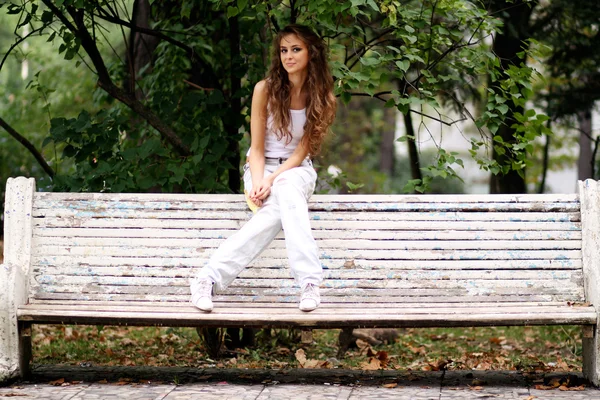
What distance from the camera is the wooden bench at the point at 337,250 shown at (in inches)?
194

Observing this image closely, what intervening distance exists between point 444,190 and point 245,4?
20181 millimetres

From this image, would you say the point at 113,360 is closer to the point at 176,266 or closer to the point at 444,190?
the point at 176,266

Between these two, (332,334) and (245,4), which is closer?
(245,4)

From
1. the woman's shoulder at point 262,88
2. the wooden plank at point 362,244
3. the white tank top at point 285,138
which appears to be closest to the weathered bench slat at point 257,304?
the wooden plank at point 362,244

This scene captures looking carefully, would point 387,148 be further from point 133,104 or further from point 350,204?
point 350,204

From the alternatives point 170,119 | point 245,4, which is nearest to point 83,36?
point 170,119

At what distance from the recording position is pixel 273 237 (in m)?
4.84

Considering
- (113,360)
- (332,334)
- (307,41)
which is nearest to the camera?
(307,41)

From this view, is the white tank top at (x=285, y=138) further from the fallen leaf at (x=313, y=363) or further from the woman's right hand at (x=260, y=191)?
the fallen leaf at (x=313, y=363)

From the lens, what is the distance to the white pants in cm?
464

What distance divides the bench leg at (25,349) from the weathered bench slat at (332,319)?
33 centimetres

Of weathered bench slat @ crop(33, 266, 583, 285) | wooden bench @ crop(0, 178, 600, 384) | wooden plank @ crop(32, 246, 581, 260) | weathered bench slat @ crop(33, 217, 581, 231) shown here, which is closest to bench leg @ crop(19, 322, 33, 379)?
wooden bench @ crop(0, 178, 600, 384)

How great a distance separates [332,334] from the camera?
8.16m

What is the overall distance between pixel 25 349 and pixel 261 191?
1556mm
